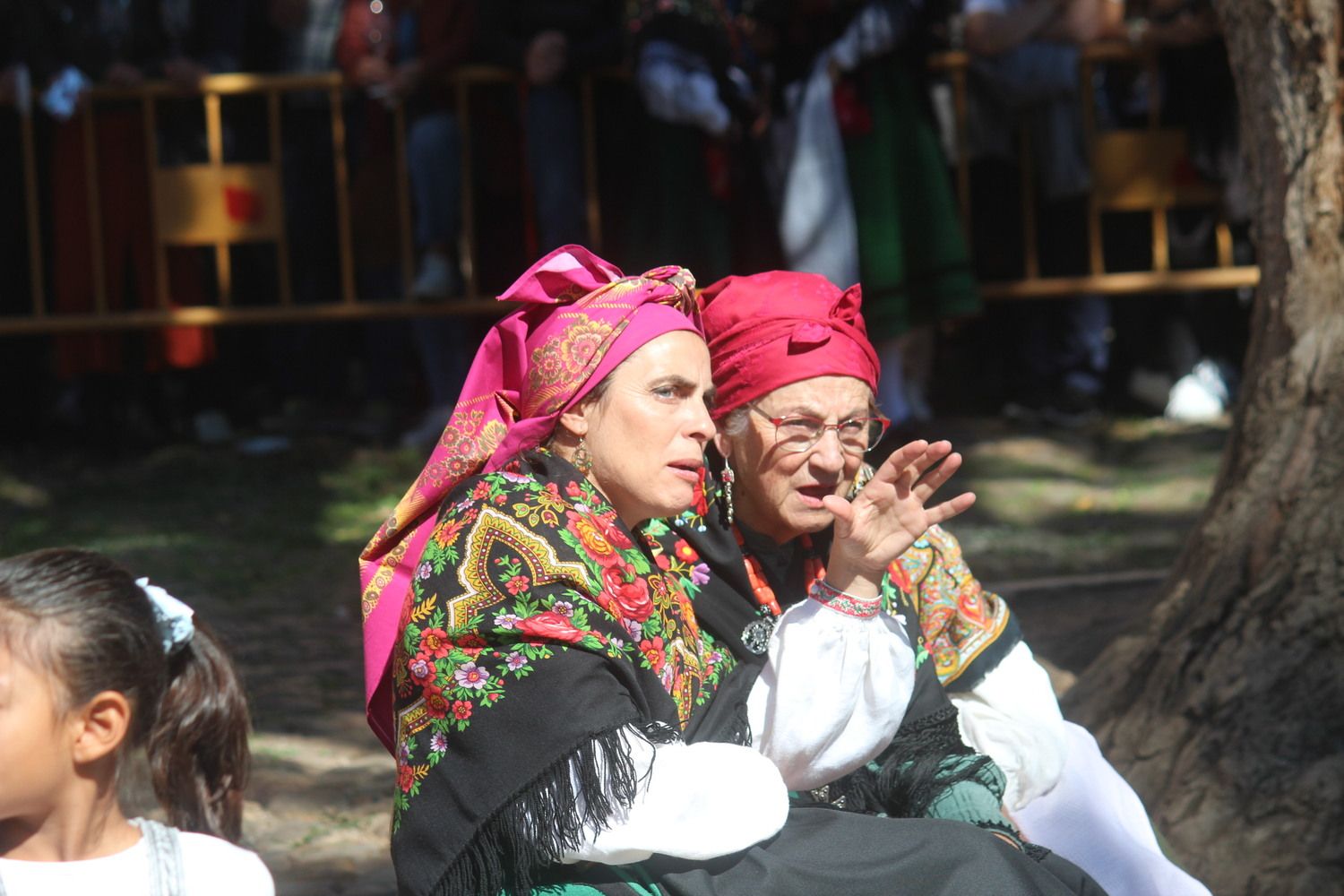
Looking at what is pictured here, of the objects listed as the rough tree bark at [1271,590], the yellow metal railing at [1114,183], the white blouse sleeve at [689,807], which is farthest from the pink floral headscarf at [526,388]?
the yellow metal railing at [1114,183]

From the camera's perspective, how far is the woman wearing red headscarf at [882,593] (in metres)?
2.86

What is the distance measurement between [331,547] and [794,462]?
13.5 ft

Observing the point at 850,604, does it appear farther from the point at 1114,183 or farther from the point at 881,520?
the point at 1114,183

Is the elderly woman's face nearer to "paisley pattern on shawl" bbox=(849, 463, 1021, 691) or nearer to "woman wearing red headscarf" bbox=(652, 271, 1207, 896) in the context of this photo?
"woman wearing red headscarf" bbox=(652, 271, 1207, 896)

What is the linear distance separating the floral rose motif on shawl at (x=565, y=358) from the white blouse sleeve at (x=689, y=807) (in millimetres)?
582

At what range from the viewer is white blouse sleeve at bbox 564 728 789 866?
2293 mm

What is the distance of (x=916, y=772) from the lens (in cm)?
285

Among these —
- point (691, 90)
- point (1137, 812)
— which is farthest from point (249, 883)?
point (691, 90)

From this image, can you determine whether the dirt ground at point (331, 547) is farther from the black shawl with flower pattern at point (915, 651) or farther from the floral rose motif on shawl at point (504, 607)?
the floral rose motif on shawl at point (504, 607)

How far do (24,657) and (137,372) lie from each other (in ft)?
20.0

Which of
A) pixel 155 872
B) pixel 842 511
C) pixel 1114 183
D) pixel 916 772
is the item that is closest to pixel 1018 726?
pixel 916 772

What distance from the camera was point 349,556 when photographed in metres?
6.62

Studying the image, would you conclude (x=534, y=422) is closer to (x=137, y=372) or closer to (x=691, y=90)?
(x=691, y=90)

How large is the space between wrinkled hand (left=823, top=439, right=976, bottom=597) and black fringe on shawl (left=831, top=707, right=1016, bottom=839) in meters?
0.42
